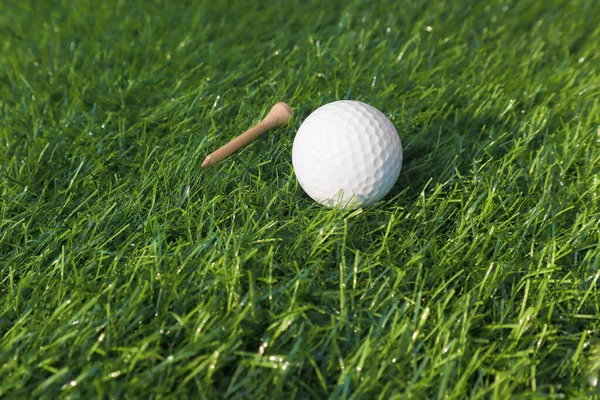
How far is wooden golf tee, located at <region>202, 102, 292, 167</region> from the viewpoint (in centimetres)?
204

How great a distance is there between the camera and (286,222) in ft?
6.14

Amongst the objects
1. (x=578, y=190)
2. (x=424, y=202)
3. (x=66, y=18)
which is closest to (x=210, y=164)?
(x=424, y=202)

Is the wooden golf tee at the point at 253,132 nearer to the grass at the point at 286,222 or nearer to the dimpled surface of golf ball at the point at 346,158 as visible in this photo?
the grass at the point at 286,222

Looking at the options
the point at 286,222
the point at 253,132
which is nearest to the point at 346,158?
the point at 286,222

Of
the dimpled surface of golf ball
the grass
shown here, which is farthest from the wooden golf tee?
the dimpled surface of golf ball

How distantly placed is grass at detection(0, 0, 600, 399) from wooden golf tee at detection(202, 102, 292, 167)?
0.22 feet

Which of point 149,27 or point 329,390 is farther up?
point 149,27

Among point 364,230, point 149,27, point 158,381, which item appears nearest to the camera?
point 158,381

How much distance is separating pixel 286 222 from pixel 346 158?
29 cm

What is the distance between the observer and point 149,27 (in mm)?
3096

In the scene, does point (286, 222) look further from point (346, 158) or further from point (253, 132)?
point (253, 132)

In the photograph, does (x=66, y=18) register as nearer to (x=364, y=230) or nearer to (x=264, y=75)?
(x=264, y=75)

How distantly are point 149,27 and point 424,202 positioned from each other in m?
1.93

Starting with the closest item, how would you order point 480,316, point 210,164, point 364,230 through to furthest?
point 480,316
point 364,230
point 210,164
